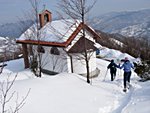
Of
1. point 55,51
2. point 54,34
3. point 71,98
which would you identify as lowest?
point 71,98

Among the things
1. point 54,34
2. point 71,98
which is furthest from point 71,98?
point 54,34

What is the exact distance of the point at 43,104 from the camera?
28.7 ft

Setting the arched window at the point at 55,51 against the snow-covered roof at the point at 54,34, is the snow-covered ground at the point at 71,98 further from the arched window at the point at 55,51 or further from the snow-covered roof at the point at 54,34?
the arched window at the point at 55,51

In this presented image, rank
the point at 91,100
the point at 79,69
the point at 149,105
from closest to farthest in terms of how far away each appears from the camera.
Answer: the point at 149,105, the point at 91,100, the point at 79,69

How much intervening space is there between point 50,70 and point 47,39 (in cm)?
280

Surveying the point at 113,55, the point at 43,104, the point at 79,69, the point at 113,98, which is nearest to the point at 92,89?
the point at 113,98

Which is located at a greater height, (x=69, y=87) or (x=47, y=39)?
(x=47, y=39)

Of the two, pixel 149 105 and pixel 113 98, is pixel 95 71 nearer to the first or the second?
pixel 113 98

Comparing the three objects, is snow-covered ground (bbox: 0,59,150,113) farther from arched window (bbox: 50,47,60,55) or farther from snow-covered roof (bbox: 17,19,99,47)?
arched window (bbox: 50,47,60,55)

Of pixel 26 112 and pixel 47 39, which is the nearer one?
pixel 26 112

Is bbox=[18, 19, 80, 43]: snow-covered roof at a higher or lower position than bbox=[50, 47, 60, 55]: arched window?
higher

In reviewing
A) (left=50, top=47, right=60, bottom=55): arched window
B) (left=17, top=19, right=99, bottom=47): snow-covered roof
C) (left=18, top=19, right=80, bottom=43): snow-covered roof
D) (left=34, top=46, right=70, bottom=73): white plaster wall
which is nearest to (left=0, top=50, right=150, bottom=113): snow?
(left=17, top=19, right=99, bottom=47): snow-covered roof

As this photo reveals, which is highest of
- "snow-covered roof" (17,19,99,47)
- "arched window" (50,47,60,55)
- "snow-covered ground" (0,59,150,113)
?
"snow-covered roof" (17,19,99,47)

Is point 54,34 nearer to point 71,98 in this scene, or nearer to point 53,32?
point 53,32
